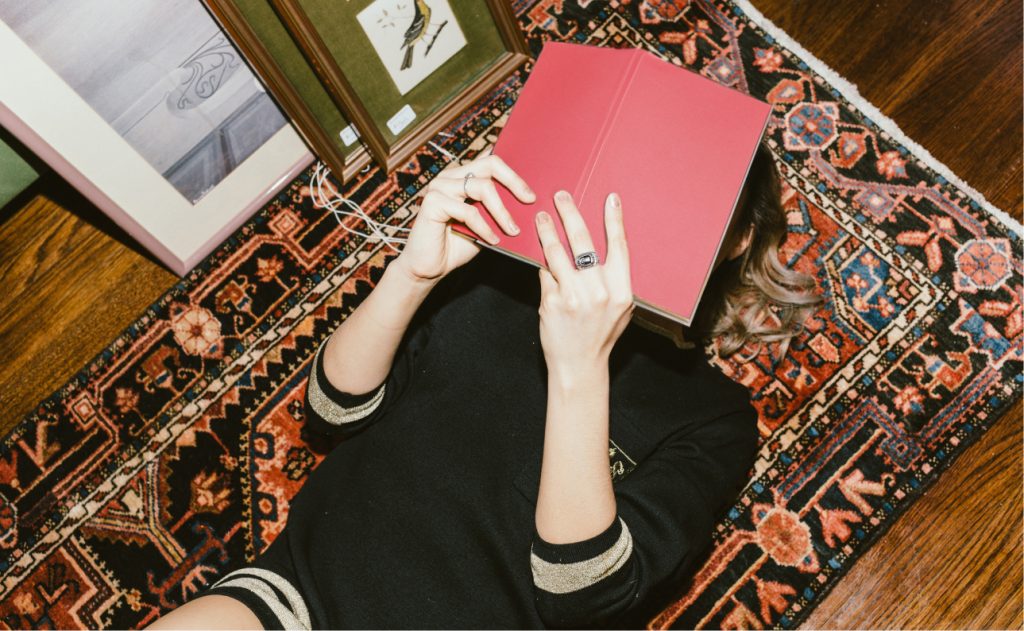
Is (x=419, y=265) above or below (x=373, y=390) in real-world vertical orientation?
above

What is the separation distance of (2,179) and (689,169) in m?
1.57

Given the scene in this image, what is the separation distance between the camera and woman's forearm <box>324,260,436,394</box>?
3.52ft

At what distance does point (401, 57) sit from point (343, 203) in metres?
0.39

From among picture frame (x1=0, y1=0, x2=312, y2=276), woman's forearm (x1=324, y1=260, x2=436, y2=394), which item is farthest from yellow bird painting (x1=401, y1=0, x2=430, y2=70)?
woman's forearm (x1=324, y1=260, x2=436, y2=394)

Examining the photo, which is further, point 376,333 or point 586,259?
point 376,333

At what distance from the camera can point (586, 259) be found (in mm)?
855

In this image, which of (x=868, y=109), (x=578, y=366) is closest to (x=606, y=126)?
(x=578, y=366)

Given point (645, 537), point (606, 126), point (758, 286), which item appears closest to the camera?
point (606, 126)

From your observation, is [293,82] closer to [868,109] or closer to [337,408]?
[337,408]

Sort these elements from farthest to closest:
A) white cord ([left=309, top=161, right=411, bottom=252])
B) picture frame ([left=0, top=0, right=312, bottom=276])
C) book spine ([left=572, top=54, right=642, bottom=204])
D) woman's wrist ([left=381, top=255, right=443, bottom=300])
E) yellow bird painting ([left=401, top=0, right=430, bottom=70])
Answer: white cord ([left=309, top=161, right=411, bottom=252]) → yellow bird painting ([left=401, top=0, right=430, bottom=70]) → picture frame ([left=0, top=0, right=312, bottom=276]) → woman's wrist ([left=381, top=255, right=443, bottom=300]) → book spine ([left=572, top=54, right=642, bottom=204])

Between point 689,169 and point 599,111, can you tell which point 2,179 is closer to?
point 599,111

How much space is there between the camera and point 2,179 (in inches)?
61.6

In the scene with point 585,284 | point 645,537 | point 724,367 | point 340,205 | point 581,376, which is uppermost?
point 585,284

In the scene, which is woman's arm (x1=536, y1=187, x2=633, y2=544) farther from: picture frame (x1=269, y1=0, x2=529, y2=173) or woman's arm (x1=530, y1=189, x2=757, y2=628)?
picture frame (x1=269, y1=0, x2=529, y2=173)
